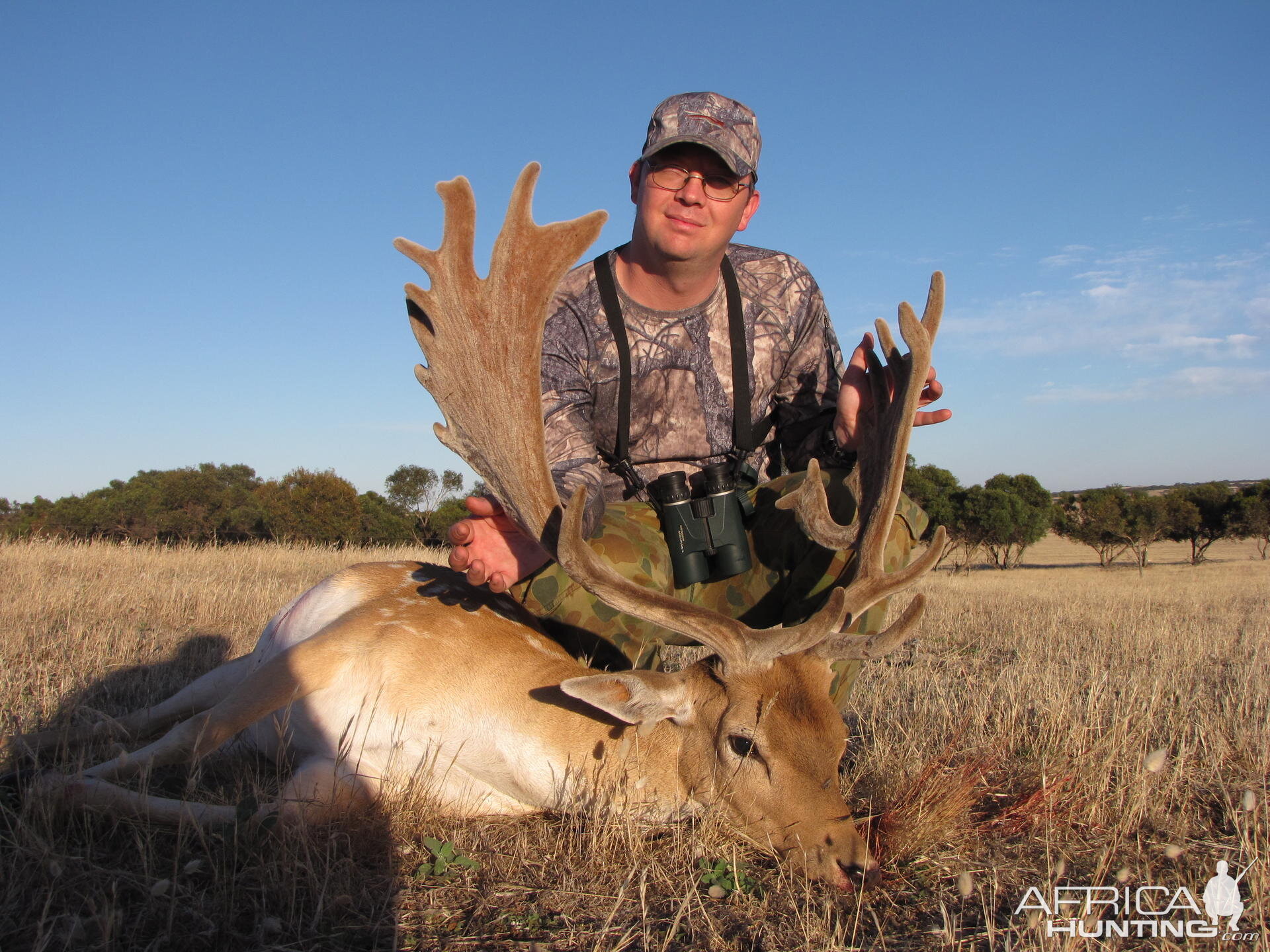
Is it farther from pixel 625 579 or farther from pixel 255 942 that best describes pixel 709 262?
pixel 255 942

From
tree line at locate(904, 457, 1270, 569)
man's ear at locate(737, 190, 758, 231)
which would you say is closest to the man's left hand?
man's ear at locate(737, 190, 758, 231)

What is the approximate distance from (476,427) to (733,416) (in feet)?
5.69

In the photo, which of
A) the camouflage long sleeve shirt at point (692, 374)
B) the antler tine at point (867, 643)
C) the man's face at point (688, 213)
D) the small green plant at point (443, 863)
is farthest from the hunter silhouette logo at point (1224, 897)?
the man's face at point (688, 213)

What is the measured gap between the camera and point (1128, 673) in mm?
5770

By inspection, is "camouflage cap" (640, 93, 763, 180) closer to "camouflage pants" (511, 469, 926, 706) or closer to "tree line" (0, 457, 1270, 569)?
"camouflage pants" (511, 469, 926, 706)

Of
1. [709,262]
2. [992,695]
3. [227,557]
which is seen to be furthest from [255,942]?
[227,557]

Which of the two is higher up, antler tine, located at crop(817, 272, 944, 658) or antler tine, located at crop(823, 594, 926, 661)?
antler tine, located at crop(817, 272, 944, 658)

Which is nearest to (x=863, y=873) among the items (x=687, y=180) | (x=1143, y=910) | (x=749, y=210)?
(x=1143, y=910)

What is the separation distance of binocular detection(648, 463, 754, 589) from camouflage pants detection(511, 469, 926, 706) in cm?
8

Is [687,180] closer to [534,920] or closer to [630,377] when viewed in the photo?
[630,377]

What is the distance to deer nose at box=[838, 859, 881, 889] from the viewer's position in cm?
263

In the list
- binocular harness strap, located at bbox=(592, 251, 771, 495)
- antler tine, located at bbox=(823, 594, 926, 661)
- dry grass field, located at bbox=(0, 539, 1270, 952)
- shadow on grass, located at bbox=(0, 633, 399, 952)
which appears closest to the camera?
shadow on grass, located at bbox=(0, 633, 399, 952)

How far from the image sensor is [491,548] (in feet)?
11.6

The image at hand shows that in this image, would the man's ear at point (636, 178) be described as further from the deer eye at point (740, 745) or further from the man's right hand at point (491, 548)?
the deer eye at point (740, 745)
